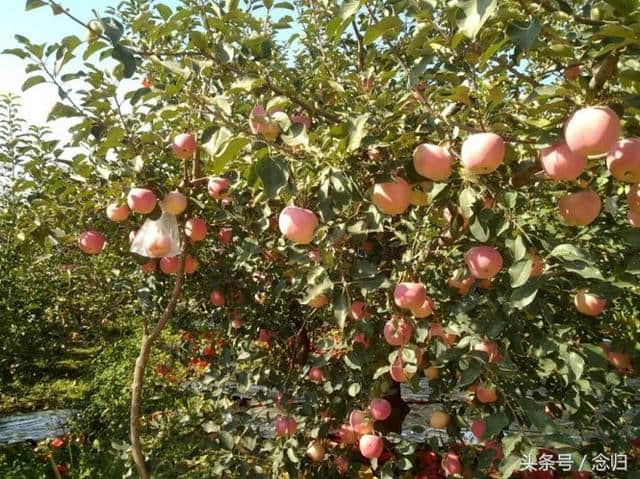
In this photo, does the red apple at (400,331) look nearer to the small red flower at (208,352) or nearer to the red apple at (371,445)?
the red apple at (371,445)

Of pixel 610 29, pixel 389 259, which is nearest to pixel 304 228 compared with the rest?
pixel 610 29

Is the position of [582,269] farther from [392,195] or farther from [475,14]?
[475,14]

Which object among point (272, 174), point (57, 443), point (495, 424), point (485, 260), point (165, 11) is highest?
point (165, 11)

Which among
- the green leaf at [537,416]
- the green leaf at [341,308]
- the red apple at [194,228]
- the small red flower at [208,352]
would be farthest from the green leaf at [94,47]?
the small red flower at [208,352]

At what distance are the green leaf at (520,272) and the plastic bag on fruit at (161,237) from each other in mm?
902

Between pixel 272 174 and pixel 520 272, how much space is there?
50 centimetres

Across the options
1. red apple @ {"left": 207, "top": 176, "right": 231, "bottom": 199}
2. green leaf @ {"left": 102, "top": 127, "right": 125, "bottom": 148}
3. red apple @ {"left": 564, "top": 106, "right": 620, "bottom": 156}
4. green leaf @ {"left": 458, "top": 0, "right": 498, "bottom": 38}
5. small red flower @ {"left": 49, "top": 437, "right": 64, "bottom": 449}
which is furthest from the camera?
small red flower @ {"left": 49, "top": 437, "right": 64, "bottom": 449}

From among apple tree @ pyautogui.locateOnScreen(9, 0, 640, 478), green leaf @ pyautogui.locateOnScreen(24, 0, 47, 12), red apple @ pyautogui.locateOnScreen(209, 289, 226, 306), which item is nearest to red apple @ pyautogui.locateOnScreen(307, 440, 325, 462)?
apple tree @ pyautogui.locateOnScreen(9, 0, 640, 478)

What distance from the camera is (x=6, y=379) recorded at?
5129mm

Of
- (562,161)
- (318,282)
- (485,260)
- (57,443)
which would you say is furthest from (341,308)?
(57,443)

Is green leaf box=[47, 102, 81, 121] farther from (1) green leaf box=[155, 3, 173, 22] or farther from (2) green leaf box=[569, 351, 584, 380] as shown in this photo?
(2) green leaf box=[569, 351, 584, 380]

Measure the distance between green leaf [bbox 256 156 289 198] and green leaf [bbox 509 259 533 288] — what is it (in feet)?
1.52

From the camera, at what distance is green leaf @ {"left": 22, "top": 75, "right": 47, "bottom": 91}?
1300 millimetres

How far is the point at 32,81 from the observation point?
1303 mm
